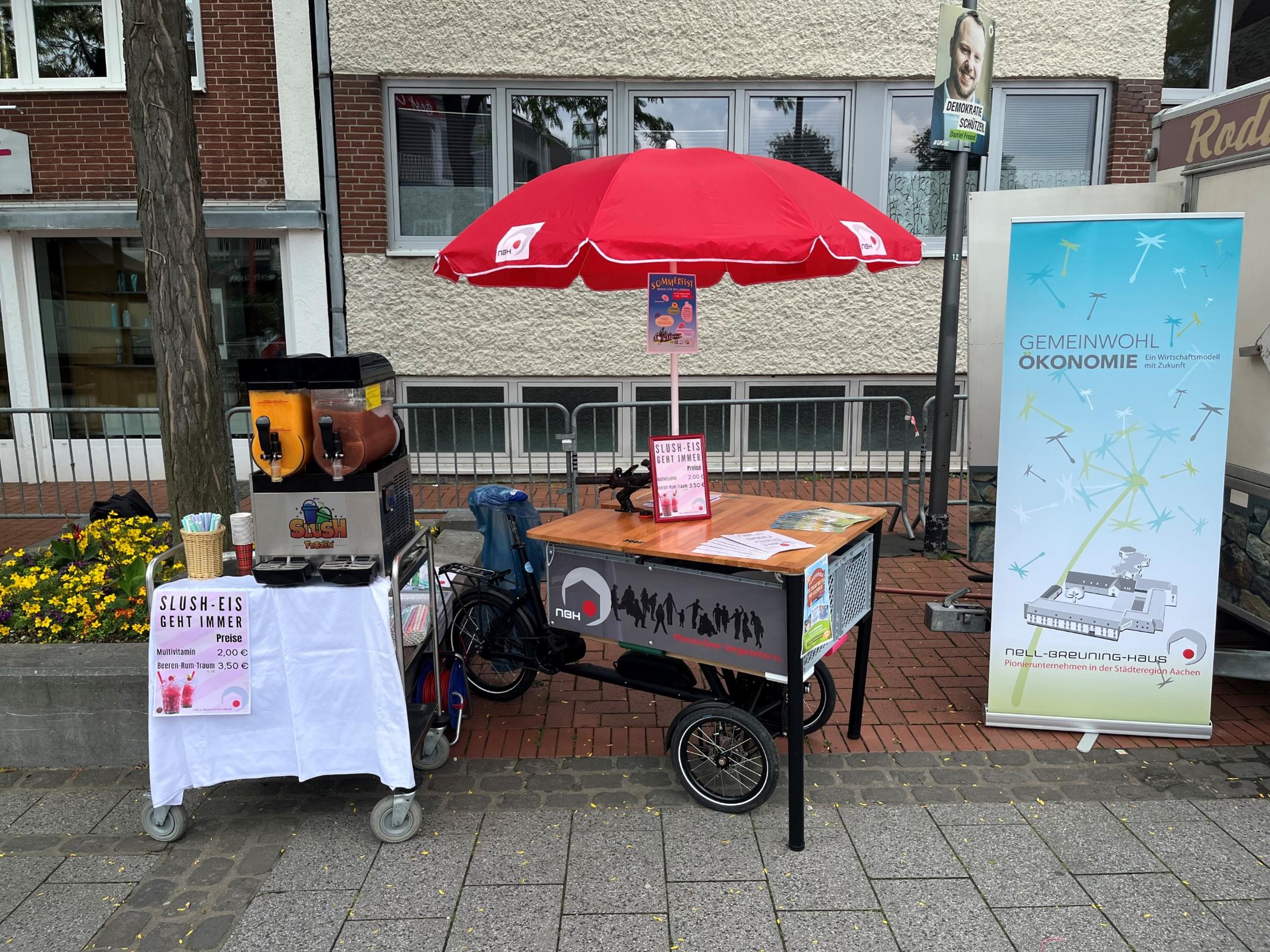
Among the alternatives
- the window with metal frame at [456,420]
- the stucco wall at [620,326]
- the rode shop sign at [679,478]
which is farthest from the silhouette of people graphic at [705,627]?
the stucco wall at [620,326]

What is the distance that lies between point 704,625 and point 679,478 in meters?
0.75

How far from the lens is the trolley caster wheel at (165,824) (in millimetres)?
3324

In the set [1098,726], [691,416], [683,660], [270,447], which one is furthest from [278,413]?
[691,416]

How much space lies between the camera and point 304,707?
326cm

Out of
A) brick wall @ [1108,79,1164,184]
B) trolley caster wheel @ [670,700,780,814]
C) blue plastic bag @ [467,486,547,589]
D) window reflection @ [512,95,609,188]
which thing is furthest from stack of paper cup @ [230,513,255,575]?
brick wall @ [1108,79,1164,184]

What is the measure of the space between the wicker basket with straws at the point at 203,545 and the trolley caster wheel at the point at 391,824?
106 centimetres

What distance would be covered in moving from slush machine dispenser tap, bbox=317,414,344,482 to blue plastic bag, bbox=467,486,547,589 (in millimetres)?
1159

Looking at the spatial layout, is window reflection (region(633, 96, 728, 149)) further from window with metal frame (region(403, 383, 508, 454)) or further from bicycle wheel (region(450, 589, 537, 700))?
bicycle wheel (region(450, 589, 537, 700))

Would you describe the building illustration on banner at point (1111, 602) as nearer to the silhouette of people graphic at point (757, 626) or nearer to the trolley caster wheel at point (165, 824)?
the silhouette of people graphic at point (757, 626)

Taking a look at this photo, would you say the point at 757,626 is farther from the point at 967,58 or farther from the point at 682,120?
the point at 682,120

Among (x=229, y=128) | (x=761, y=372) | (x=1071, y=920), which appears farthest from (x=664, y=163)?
(x=229, y=128)

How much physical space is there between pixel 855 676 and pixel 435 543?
323 cm

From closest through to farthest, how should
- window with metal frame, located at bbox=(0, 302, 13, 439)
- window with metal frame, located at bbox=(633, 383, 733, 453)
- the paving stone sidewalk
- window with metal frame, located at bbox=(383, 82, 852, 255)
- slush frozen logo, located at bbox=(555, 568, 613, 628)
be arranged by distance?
the paving stone sidewalk, slush frozen logo, located at bbox=(555, 568, 613, 628), window with metal frame, located at bbox=(633, 383, 733, 453), window with metal frame, located at bbox=(383, 82, 852, 255), window with metal frame, located at bbox=(0, 302, 13, 439)

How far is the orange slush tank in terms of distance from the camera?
3.10 metres
